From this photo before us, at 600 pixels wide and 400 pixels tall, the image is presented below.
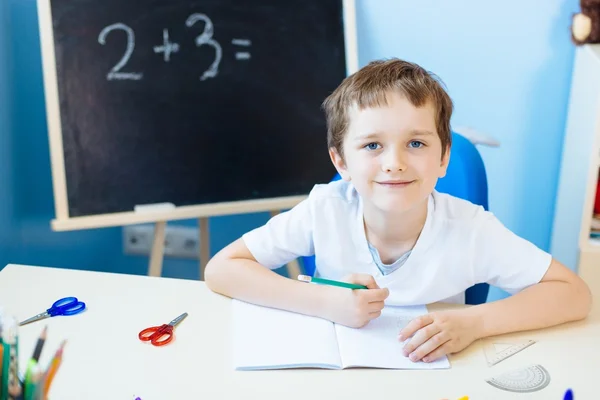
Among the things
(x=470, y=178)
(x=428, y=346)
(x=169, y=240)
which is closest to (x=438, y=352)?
(x=428, y=346)

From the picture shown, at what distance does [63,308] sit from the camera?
1080 mm

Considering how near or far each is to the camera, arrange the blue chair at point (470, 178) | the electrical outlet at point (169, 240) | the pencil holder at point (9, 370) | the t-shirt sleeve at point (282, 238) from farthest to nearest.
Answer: the electrical outlet at point (169, 240) < the blue chair at point (470, 178) < the t-shirt sleeve at point (282, 238) < the pencil holder at point (9, 370)

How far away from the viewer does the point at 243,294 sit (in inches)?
44.6

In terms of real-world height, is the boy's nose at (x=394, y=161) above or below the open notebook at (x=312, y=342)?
above

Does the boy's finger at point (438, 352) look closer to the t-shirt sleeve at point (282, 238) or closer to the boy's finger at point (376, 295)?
the boy's finger at point (376, 295)

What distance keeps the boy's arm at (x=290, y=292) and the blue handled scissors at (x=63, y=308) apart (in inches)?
8.5

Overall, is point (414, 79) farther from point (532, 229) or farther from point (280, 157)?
point (532, 229)

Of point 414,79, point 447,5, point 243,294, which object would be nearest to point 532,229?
point 447,5

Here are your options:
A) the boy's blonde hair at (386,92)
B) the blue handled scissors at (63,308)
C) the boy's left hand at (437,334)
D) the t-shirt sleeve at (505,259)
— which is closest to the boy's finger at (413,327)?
the boy's left hand at (437,334)

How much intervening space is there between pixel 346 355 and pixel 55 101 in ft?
3.47

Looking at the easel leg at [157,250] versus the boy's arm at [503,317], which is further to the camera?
the easel leg at [157,250]

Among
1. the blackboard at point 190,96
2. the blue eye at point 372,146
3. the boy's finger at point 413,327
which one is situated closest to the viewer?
the boy's finger at point 413,327

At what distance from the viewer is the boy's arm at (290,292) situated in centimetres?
105

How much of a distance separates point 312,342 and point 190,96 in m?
0.93
